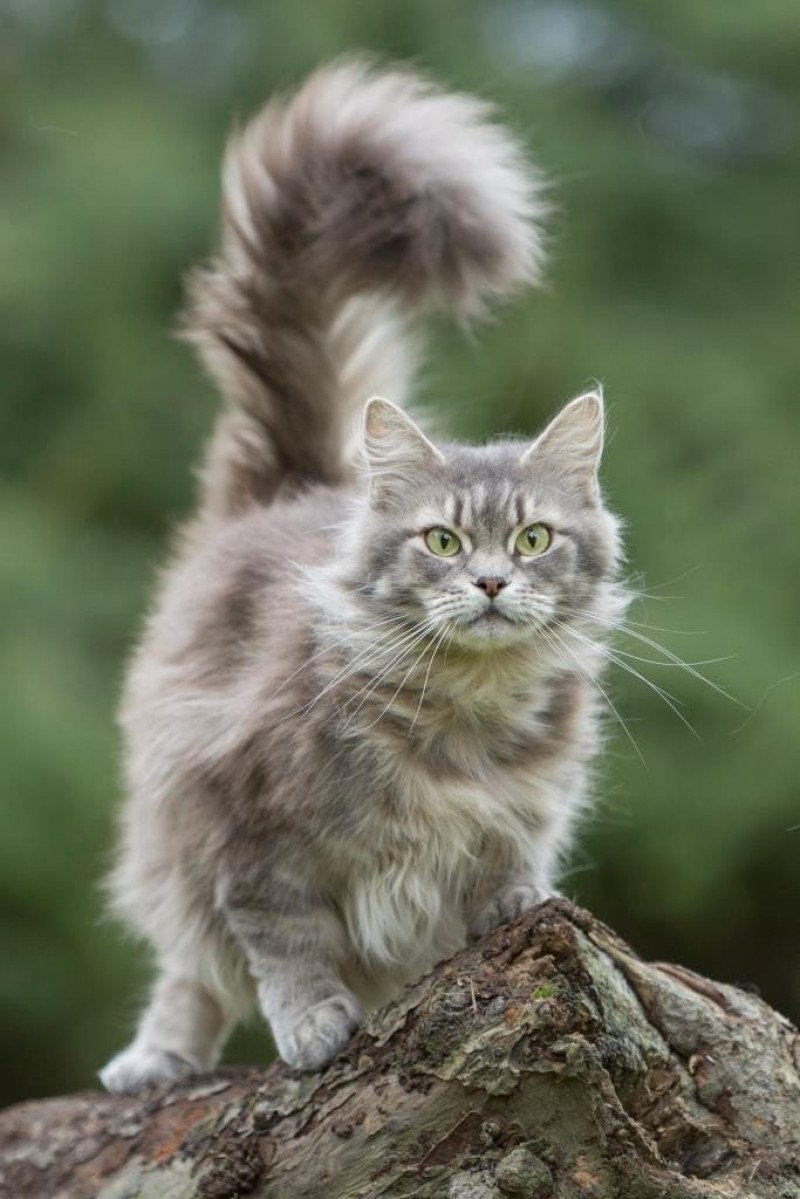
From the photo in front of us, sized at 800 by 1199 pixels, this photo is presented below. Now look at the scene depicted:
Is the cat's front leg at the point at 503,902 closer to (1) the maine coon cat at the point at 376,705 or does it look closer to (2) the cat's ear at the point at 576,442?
(1) the maine coon cat at the point at 376,705

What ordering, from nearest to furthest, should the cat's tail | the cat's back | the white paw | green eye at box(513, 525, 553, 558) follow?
green eye at box(513, 525, 553, 558)
the cat's back
the white paw
the cat's tail

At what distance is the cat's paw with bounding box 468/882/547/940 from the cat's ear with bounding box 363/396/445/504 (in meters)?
0.95

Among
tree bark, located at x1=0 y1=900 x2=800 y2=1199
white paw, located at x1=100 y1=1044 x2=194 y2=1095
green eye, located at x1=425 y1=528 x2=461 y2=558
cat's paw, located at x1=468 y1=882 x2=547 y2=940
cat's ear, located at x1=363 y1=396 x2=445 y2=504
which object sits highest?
cat's ear, located at x1=363 y1=396 x2=445 y2=504

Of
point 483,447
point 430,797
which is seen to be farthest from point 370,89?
point 430,797

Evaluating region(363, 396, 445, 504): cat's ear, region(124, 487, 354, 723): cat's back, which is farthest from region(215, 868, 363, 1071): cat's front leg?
region(363, 396, 445, 504): cat's ear

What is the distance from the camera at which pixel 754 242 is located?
283 inches

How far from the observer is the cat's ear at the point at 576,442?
12.5 ft

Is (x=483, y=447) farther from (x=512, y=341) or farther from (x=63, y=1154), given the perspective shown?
(x=512, y=341)

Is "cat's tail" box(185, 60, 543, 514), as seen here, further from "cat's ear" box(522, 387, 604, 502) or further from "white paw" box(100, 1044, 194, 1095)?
"white paw" box(100, 1044, 194, 1095)

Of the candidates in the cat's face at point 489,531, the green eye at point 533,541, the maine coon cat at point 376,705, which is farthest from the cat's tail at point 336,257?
the green eye at point 533,541

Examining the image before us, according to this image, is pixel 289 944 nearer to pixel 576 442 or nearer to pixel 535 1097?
pixel 535 1097

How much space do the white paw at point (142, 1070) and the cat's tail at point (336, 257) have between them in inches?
63.6

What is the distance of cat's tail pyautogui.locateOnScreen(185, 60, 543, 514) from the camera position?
478cm

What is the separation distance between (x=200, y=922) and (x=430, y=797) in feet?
2.73
